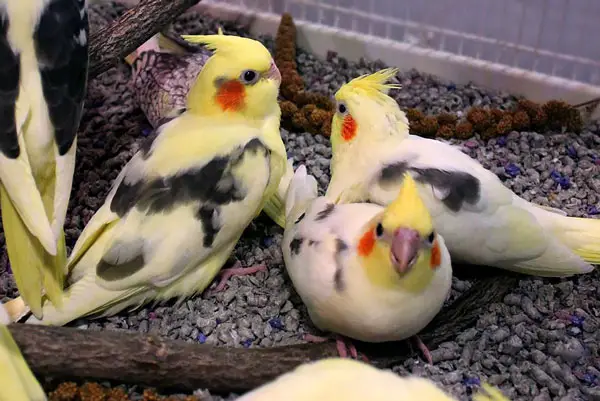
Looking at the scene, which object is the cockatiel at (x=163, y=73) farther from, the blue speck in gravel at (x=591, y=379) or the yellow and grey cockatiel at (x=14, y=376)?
the blue speck in gravel at (x=591, y=379)

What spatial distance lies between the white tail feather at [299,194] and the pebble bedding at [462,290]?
0.60 feet

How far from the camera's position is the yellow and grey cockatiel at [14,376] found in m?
1.47

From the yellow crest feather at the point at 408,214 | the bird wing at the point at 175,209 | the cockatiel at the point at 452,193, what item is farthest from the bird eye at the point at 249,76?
the yellow crest feather at the point at 408,214

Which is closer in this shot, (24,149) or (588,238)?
(24,149)

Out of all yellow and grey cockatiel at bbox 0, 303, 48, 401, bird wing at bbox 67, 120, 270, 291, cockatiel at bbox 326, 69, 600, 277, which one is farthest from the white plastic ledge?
yellow and grey cockatiel at bbox 0, 303, 48, 401

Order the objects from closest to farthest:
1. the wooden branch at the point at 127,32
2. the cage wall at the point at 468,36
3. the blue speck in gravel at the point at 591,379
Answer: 1. the blue speck in gravel at the point at 591,379
2. the wooden branch at the point at 127,32
3. the cage wall at the point at 468,36

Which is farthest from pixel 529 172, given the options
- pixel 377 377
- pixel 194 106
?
pixel 377 377

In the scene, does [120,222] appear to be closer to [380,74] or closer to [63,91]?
[63,91]

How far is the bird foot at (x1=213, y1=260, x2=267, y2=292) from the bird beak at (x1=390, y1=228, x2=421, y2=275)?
0.67 meters

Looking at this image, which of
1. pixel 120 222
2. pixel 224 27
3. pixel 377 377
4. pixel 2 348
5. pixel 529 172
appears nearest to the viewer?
pixel 377 377

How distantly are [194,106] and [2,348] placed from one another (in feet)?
2.92

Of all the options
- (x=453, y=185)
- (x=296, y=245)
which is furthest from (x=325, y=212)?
(x=453, y=185)

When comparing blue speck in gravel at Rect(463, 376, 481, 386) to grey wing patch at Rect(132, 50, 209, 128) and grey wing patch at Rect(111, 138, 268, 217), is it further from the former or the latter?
grey wing patch at Rect(132, 50, 209, 128)

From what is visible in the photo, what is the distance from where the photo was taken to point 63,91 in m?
1.81
